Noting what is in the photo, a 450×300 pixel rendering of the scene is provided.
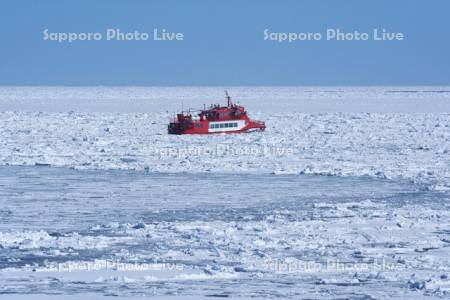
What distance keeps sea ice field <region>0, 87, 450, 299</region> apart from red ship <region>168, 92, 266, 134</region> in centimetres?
688

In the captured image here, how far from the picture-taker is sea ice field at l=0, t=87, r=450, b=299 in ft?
21.7

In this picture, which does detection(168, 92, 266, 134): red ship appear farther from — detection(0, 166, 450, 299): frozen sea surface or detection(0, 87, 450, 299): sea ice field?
detection(0, 166, 450, 299): frozen sea surface

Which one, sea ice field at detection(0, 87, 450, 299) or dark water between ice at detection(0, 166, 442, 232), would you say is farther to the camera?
dark water between ice at detection(0, 166, 442, 232)

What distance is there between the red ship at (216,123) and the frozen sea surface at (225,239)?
41.5 ft

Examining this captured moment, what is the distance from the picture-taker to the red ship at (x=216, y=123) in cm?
2561

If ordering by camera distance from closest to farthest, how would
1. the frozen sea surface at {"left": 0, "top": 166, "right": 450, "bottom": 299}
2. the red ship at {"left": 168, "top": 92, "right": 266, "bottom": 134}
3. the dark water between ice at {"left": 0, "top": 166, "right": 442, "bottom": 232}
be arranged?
the frozen sea surface at {"left": 0, "top": 166, "right": 450, "bottom": 299}, the dark water between ice at {"left": 0, "top": 166, "right": 442, "bottom": 232}, the red ship at {"left": 168, "top": 92, "right": 266, "bottom": 134}

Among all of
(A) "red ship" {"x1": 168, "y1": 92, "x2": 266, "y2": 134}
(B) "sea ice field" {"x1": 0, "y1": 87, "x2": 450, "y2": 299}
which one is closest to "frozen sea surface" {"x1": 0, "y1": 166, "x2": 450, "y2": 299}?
(B) "sea ice field" {"x1": 0, "y1": 87, "x2": 450, "y2": 299}

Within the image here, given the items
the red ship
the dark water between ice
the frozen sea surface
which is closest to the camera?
the frozen sea surface

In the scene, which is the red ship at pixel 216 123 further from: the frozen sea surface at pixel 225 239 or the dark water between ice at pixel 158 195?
the frozen sea surface at pixel 225 239

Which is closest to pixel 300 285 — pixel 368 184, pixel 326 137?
pixel 368 184

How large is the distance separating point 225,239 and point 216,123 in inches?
721

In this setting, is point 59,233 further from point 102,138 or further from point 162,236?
point 102,138

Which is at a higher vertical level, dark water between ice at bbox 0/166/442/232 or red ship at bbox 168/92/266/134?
red ship at bbox 168/92/266/134

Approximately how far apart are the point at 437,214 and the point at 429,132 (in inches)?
598
